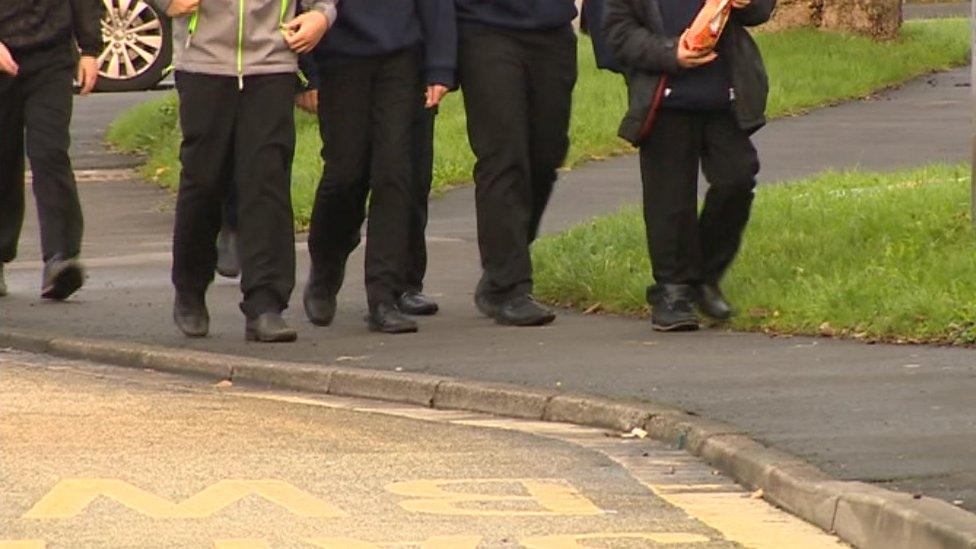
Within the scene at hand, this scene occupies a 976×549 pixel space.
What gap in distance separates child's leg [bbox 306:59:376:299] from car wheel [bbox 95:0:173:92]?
12.8 metres

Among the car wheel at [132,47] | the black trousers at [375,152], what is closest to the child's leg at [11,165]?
the black trousers at [375,152]

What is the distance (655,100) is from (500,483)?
10.8 feet

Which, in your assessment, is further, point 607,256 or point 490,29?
point 607,256

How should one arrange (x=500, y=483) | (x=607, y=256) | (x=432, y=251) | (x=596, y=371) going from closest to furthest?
(x=500, y=483) < (x=596, y=371) < (x=607, y=256) < (x=432, y=251)

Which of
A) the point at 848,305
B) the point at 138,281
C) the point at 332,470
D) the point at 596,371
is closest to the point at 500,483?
the point at 332,470

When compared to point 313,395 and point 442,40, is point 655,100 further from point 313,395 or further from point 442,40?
point 313,395

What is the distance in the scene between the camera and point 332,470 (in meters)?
8.40

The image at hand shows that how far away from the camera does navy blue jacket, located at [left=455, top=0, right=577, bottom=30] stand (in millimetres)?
11453

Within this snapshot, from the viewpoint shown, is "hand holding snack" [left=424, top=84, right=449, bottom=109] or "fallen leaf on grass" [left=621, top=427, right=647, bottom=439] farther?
"hand holding snack" [left=424, top=84, right=449, bottom=109]

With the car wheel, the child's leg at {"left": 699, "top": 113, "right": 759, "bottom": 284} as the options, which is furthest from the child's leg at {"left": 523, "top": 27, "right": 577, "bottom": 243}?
the car wheel

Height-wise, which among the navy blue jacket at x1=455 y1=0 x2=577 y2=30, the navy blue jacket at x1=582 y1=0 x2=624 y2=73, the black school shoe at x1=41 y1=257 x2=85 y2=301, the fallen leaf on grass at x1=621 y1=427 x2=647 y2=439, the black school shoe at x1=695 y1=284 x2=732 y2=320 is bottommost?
the black school shoe at x1=41 y1=257 x2=85 y2=301

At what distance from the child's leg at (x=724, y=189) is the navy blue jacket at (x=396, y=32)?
1.03 m

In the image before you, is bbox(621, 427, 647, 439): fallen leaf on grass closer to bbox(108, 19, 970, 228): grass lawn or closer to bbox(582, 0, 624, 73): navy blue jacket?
bbox(582, 0, 624, 73): navy blue jacket

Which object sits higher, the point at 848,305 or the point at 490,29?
the point at 490,29
